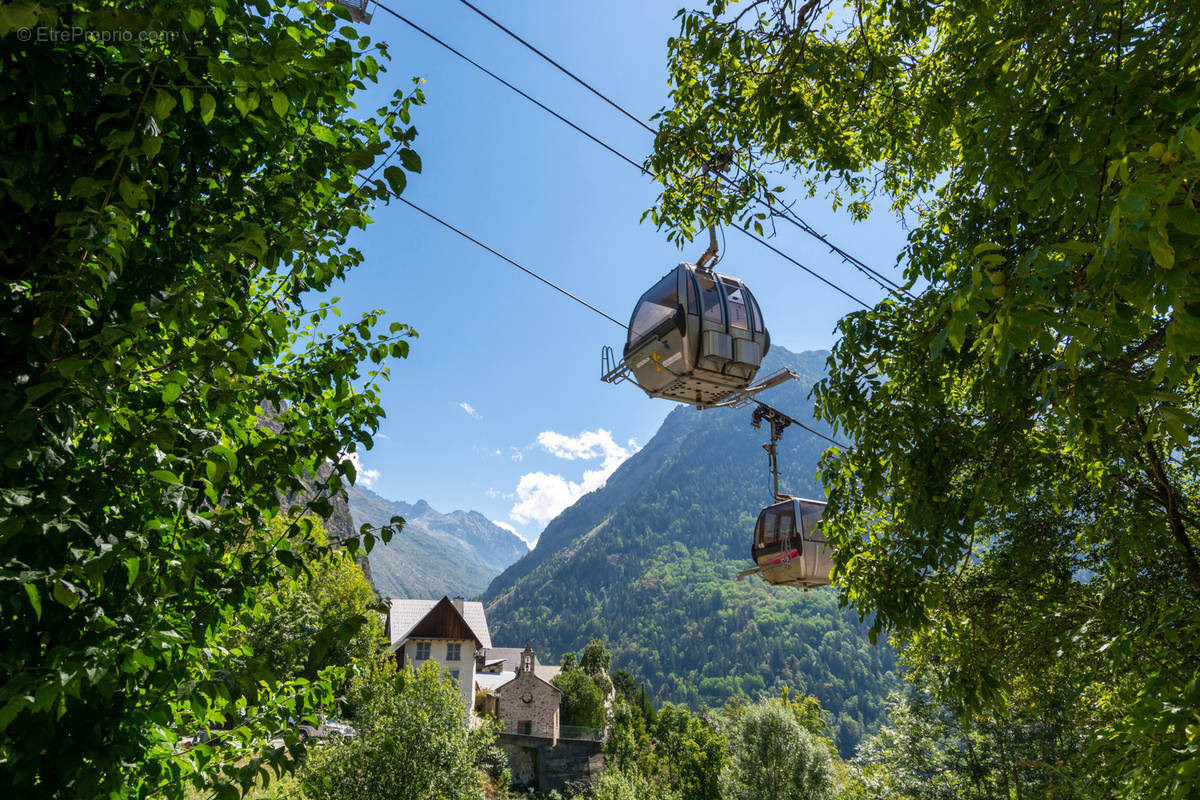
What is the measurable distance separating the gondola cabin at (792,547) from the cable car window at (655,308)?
639 cm

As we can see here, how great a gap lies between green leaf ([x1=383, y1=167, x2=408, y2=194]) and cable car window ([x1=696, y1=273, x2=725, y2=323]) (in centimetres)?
620

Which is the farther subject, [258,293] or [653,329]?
[653,329]

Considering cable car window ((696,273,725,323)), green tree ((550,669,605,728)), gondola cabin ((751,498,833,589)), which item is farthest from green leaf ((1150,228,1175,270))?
green tree ((550,669,605,728))

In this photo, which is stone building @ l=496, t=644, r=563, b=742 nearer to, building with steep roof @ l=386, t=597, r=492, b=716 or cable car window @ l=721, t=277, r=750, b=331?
building with steep roof @ l=386, t=597, r=492, b=716

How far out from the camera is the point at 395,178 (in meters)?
2.56

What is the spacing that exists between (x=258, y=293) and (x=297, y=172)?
1276 mm

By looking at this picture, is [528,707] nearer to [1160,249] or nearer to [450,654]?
[450,654]

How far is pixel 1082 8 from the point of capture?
283 centimetres

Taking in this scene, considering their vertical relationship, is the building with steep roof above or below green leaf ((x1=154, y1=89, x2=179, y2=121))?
below

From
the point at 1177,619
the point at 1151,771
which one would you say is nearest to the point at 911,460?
the point at 1177,619

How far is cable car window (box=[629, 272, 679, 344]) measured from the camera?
852 cm

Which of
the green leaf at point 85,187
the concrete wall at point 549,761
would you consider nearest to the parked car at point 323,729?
the green leaf at point 85,187

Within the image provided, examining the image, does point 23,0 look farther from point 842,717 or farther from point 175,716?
point 842,717

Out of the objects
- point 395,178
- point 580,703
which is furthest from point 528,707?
point 395,178
